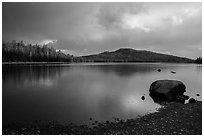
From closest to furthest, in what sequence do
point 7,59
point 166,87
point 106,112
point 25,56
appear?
point 106,112 < point 166,87 < point 7,59 < point 25,56

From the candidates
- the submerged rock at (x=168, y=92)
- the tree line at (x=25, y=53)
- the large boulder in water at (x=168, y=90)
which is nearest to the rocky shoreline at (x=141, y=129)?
the submerged rock at (x=168, y=92)

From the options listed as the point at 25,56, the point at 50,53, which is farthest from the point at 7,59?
the point at 50,53

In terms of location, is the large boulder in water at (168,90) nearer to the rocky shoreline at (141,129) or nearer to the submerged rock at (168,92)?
the submerged rock at (168,92)

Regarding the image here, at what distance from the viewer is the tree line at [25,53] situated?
136 m

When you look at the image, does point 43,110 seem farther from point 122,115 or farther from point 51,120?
point 122,115

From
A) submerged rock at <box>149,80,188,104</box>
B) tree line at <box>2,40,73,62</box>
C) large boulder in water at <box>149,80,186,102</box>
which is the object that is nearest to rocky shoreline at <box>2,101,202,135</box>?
submerged rock at <box>149,80,188,104</box>

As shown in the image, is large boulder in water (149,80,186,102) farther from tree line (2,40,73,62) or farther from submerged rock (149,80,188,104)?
tree line (2,40,73,62)

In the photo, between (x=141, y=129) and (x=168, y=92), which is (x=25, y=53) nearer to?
(x=168, y=92)

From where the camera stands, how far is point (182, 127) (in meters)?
12.2

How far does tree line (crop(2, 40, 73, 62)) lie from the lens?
136 meters

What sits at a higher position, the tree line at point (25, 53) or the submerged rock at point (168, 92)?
the tree line at point (25, 53)

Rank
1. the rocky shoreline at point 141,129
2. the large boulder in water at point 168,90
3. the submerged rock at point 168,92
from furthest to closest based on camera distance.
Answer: the large boulder in water at point 168,90
the submerged rock at point 168,92
the rocky shoreline at point 141,129

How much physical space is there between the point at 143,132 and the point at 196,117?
608cm

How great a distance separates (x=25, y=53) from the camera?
150250 mm
